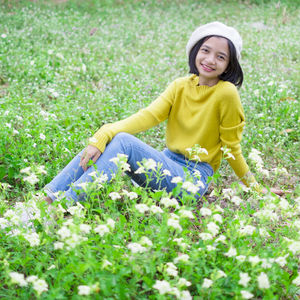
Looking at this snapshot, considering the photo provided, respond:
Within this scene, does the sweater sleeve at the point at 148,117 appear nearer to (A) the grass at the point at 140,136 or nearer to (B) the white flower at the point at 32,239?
(A) the grass at the point at 140,136

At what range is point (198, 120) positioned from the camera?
3.14 metres

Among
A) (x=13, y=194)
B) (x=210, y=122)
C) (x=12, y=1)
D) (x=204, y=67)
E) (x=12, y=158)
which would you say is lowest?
(x=13, y=194)

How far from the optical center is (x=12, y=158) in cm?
340

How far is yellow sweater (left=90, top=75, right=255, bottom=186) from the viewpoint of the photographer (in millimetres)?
3012

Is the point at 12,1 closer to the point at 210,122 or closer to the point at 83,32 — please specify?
the point at 83,32

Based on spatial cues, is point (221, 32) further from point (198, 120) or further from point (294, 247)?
point (294, 247)

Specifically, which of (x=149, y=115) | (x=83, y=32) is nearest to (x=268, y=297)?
(x=149, y=115)

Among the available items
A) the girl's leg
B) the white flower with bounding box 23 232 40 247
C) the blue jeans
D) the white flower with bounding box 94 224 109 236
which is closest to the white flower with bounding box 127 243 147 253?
the white flower with bounding box 94 224 109 236

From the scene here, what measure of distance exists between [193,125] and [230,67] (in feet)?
1.78

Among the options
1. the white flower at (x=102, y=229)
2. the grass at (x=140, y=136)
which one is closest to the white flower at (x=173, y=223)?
the grass at (x=140, y=136)

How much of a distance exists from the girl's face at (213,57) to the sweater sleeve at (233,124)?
0.63 feet

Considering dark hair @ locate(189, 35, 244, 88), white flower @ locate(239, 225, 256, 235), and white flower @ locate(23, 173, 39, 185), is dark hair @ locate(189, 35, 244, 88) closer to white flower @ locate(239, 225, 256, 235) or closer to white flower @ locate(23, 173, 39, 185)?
Result: white flower @ locate(239, 225, 256, 235)

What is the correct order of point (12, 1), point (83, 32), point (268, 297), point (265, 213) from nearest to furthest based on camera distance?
point (268, 297)
point (265, 213)
point (83, 32)
point (12, 1)

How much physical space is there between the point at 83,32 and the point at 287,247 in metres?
6.89
